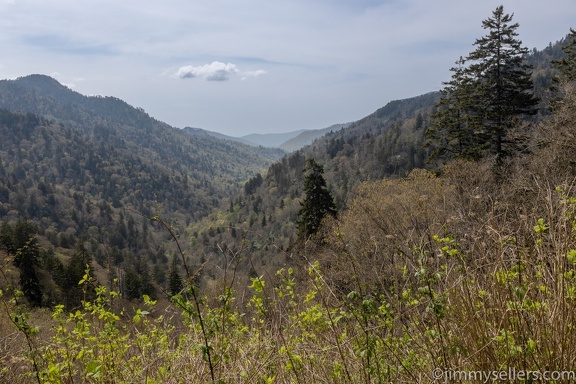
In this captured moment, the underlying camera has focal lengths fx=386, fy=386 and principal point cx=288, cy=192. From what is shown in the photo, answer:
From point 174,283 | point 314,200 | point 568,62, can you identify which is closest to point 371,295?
point 314,200

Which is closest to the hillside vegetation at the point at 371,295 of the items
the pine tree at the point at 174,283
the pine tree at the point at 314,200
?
the pine tree at the point at 174,283

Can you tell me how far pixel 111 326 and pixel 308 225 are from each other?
29.5 meters

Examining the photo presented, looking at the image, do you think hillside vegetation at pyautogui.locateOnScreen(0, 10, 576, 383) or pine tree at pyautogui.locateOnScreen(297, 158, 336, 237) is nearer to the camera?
hillside vegetation at pyautogui.locateOnScreen(0, 10, 576, 383)

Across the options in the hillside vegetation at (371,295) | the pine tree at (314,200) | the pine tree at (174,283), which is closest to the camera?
the hillside vegetation at (371,295)

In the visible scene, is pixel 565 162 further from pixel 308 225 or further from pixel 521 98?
pixel 308 225

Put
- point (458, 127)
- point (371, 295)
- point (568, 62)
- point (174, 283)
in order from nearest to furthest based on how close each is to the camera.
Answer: point (371, 295) < point (568, 62) < point (458, 127) < point (174, 283)

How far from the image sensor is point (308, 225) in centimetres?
3344

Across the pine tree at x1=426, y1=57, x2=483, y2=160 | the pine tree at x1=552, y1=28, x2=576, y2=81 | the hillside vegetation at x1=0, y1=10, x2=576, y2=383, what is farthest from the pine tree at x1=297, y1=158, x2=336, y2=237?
the pine tree at x1=552, y1=28, x2=576, y2=81

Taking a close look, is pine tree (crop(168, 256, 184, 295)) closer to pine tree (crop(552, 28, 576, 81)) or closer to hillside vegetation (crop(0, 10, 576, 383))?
hillside vegetation (crop(0, 10, 576, 383))

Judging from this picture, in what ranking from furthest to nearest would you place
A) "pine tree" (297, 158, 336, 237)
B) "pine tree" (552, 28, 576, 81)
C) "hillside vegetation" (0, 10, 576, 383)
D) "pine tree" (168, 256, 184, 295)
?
"pine tree" (297, 158, 336, 237), "pine tree" (552, 28, 576, 81), "pine tree" (168, 256, 184, 295), "hillside vegetation" (0, 10, 576, 383)

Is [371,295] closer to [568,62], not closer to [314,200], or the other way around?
[314,200]

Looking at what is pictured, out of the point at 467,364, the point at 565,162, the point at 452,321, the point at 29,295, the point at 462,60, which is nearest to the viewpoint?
the point at 467,364

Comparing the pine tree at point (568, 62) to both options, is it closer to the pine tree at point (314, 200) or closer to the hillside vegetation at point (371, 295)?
the hillside vegetation at point (371, 295)

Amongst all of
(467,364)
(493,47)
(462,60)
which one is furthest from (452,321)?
(462,60)
